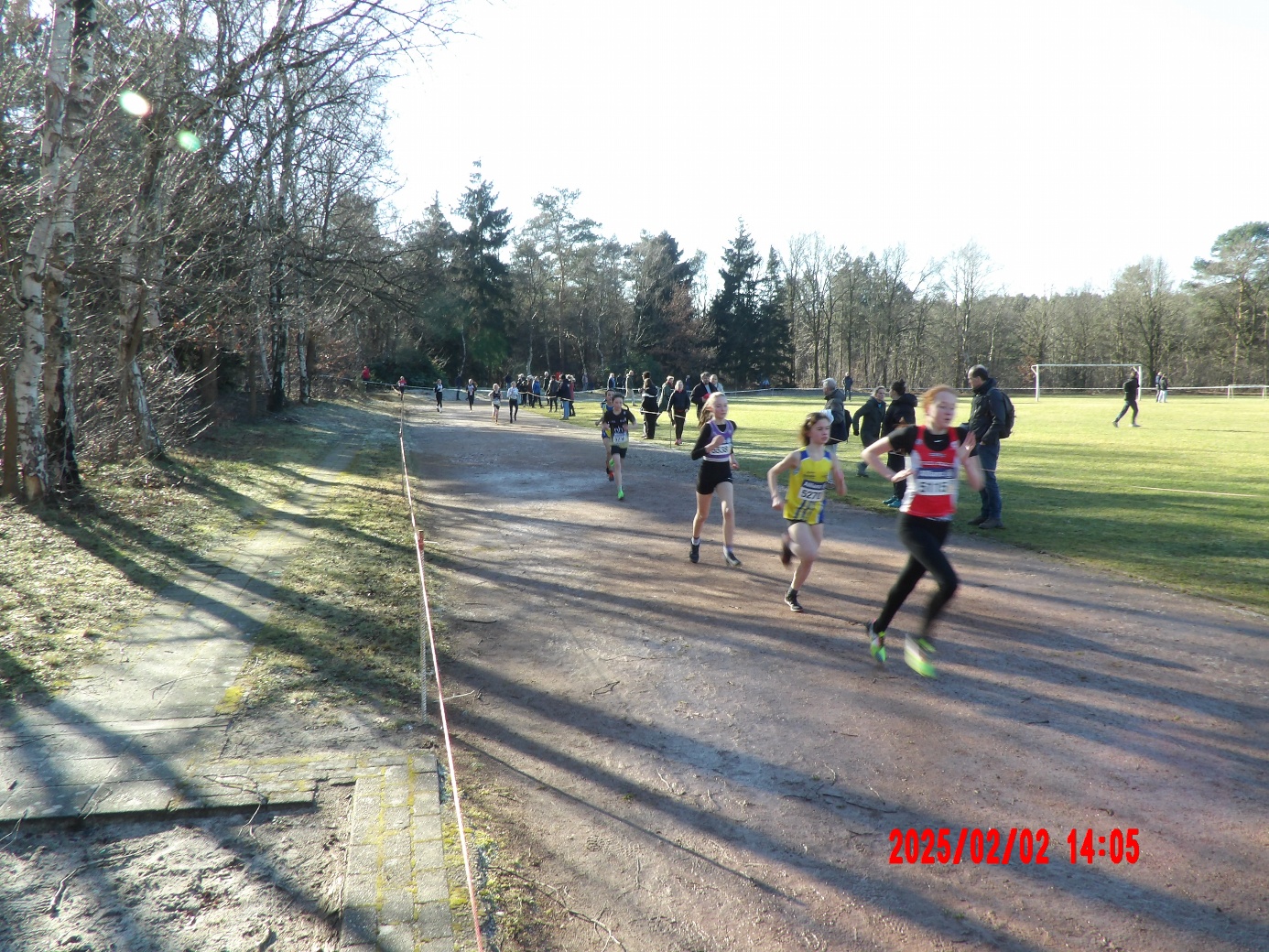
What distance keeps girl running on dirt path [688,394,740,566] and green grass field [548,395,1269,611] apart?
164 inches

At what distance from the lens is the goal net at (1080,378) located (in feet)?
205

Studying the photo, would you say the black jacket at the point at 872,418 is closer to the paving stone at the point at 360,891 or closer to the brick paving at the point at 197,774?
the brick paving at the point at 197,774

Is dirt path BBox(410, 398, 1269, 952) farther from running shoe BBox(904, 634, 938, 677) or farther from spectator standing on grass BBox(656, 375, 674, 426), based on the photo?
spectator standing on grass BBox(656, 375, 674, 426)

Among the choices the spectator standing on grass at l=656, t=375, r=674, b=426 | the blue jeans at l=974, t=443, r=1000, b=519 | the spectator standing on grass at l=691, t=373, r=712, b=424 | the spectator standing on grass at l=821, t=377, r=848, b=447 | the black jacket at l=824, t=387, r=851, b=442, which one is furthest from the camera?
the spectator standing on grass at l=656, t=375, r=674, b=426

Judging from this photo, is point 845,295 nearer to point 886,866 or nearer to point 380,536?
point 380,536

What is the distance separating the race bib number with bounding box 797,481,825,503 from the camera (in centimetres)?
695

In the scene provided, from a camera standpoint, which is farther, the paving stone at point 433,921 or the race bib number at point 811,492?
the race bib number at point 811,492

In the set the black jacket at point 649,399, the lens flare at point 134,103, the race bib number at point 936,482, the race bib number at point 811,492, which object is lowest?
the race bib number at point 811,492

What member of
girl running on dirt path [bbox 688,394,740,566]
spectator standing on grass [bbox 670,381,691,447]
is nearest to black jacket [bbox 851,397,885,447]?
girl running on dirt path [bbox 688,394,740,566]

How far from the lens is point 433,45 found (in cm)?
1286

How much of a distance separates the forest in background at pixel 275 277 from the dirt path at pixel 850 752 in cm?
718

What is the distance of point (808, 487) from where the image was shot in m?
6.95
